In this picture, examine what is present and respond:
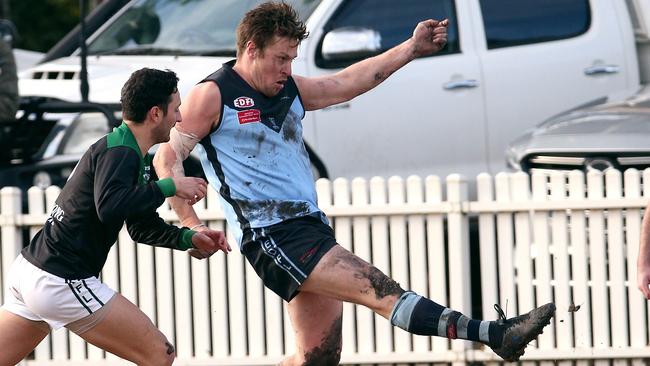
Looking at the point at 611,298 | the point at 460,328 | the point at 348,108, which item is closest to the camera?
the point at 460,328

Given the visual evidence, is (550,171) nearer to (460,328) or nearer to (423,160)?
(423,160)

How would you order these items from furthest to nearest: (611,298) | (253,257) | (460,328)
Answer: (611,298) → (253,257) → (460,328)

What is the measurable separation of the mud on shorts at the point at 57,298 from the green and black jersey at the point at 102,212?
4 centimetres

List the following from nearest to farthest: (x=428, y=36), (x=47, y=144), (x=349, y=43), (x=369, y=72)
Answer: (x=428, y=36) → (x=369, y=72) → (x=47, y=144) → (x=349, y=43)

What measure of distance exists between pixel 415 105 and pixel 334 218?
1.45 meters

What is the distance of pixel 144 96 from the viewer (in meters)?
5.49

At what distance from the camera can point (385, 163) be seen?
916 cm

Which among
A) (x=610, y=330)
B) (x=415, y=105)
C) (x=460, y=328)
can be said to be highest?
(x=415, y=105)

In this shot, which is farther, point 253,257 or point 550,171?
point 550,171

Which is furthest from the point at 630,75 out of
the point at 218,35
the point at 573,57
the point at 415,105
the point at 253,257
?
the point at 253,257

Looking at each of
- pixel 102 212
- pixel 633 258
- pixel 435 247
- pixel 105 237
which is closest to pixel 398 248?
pixel 435 247

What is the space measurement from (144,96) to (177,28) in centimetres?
407

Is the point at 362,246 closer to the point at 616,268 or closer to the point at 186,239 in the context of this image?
the point at 616,268

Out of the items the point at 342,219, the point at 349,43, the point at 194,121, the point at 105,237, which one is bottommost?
the point at 342,219
